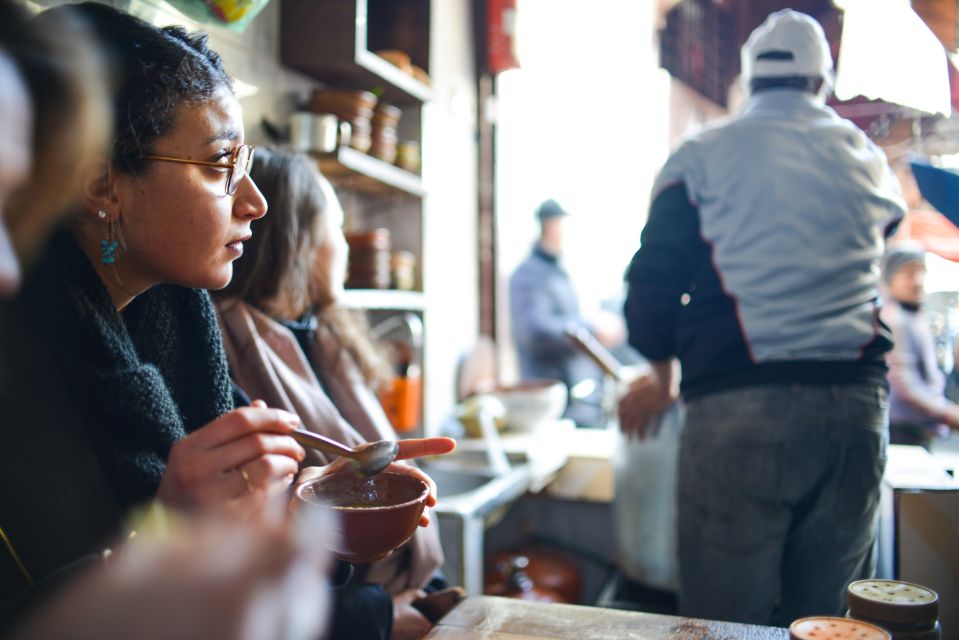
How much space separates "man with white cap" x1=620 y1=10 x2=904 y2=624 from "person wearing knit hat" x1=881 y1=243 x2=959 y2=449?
219 centimetres

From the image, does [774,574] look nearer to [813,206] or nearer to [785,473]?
[785,473]

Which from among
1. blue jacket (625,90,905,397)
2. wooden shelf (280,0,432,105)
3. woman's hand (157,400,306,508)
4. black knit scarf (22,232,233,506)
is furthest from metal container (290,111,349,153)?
woman's hand (157,400,306,508)

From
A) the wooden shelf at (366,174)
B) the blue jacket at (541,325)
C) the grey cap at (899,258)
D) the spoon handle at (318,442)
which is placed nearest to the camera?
the spoon handle at (318,442)

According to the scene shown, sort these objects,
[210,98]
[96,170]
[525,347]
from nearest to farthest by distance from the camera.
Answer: [96,170], [210,98], [525,347]

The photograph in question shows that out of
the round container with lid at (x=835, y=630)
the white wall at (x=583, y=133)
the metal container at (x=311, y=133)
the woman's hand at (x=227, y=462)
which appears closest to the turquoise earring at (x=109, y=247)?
the woman's hand at (x=227, y=462)

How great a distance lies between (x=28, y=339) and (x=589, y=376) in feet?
11.2

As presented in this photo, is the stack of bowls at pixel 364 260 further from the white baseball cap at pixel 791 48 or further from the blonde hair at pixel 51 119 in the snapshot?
the blonde hair at pixel 51 119

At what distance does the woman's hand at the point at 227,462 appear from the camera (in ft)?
2.75

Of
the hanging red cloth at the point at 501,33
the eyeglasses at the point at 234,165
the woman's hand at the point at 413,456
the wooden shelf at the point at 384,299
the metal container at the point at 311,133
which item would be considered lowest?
the woman's hand at the point at 413,456

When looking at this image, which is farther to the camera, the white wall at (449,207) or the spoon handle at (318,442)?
the white wall at (449,207)

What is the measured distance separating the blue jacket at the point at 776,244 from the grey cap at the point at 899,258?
97.0 inches

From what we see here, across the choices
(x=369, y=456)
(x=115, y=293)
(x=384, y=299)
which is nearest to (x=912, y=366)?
(x=384, y=299)

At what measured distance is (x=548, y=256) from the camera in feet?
13.9

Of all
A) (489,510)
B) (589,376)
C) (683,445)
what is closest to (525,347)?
(589,376)
